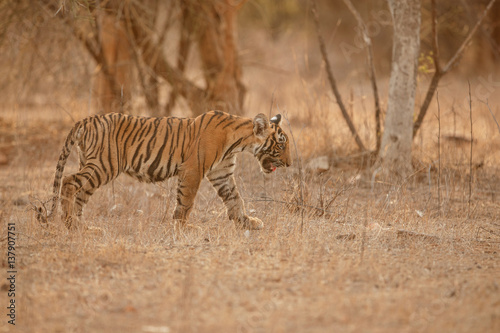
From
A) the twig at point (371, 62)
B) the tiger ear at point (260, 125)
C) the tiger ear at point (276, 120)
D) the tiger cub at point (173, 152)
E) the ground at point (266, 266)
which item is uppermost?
the twig at point (371, 62)

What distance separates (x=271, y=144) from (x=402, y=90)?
7.86 ft

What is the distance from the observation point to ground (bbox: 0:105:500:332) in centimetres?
348

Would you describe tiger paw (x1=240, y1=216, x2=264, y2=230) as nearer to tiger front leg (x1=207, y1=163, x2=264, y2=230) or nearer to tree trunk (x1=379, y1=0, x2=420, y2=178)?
tiger front leg (x1=207, y1=163, x2=264, y2=230)

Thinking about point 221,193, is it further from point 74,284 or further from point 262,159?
point 74,284

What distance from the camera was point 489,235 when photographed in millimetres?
5535

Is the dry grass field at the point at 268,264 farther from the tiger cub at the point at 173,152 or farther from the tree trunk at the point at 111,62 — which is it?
the tree trunk at the point at 111,62

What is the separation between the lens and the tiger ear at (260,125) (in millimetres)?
5574

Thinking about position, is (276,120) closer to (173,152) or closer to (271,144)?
(271,144)

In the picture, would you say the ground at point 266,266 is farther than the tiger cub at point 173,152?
No

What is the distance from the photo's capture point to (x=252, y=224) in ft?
18.5

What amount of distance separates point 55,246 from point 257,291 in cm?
183

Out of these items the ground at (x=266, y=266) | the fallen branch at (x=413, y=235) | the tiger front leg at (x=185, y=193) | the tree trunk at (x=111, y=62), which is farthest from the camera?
the tree trunk at (x=111, y=62)

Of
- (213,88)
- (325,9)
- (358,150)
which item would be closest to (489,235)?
(358,150)

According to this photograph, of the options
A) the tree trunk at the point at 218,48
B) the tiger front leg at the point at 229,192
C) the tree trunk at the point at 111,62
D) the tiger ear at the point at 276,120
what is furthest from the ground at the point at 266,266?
the tree trunk at the point at 218,48
